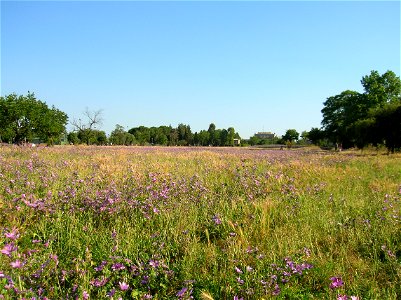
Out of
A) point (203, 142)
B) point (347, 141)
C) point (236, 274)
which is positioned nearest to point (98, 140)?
point (203, 142)

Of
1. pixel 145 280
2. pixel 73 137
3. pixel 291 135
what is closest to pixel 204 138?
pixel 291 135

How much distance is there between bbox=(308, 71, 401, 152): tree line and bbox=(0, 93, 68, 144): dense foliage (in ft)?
123

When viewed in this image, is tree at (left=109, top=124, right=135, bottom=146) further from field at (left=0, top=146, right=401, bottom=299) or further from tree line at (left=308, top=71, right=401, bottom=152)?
field at (left=0, top=146, right=401, bottom=299)

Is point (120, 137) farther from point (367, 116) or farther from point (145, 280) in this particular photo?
point (145, 280)

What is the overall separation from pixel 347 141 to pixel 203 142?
2623 inches

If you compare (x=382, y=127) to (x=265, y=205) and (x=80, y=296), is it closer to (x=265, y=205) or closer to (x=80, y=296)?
(x=265, y=205)

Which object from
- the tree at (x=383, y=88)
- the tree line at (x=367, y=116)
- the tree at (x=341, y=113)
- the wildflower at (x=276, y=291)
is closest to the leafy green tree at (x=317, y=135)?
the tree line at (x=367, y=116)

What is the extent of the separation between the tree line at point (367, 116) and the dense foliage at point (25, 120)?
37.5m

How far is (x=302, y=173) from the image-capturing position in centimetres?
950

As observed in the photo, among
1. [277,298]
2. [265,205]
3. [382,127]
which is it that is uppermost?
[382,127]

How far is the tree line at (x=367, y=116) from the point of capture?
28.5 m

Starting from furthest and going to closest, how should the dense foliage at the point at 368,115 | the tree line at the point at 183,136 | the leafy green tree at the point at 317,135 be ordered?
the tree line at the point at 183,136, the leafy green tree at the point at 317,135, the dense foliage at the point at 368,115

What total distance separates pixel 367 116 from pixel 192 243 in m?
45.5

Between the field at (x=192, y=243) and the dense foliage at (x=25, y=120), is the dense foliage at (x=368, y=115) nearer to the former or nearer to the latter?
the field at (x=192, y=243)
